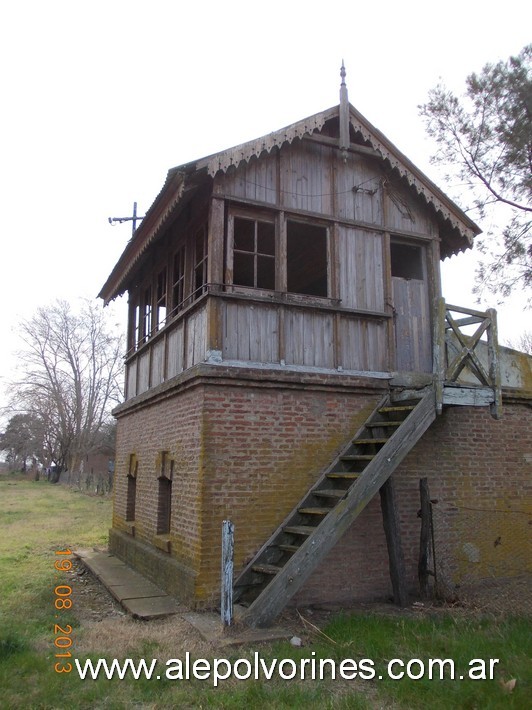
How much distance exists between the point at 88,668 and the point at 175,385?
4.21 metres

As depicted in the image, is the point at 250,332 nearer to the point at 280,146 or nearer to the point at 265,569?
the point at 280,146

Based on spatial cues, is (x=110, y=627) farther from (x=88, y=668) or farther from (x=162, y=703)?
(x=162, y=703)

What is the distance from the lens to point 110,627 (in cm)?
707

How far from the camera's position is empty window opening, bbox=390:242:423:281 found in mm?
10484

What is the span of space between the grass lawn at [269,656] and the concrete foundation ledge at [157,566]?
0.63 metres

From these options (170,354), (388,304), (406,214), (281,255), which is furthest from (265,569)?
(406,214)

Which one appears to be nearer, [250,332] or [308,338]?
[250,332]

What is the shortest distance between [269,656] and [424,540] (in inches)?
140

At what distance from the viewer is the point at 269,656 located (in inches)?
235

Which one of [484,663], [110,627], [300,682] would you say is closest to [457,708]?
[484,663]

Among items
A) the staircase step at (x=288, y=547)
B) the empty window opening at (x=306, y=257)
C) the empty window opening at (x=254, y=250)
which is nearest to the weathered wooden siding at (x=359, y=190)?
the empty window opening at (x=306, y=257)

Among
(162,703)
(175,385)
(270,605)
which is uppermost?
(175,385)

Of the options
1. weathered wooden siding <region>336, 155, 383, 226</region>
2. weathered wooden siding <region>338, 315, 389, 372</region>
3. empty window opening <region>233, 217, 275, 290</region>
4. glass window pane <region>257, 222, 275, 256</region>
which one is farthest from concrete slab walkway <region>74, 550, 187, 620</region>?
weathered wooden siding <region>336, 155, 383, 226</region>

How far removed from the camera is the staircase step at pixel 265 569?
7.28m
